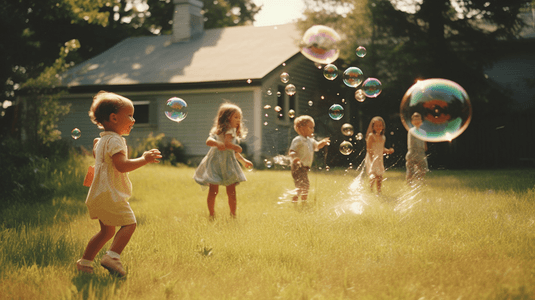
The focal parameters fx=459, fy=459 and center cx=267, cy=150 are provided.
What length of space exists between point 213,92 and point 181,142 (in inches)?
94.9

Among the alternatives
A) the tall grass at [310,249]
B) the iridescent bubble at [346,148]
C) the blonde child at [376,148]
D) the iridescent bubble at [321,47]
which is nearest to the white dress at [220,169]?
the tall grass at [310,249]

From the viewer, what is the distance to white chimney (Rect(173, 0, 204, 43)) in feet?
75.4

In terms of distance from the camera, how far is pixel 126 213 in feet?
11.5

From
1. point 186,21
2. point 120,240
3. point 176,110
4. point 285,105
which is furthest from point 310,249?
point 186,21

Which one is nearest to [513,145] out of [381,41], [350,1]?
[381,41]

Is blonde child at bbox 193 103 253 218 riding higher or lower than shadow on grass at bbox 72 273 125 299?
higher

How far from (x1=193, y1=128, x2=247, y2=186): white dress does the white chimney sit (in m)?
18.3

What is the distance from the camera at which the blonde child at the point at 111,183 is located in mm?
3430

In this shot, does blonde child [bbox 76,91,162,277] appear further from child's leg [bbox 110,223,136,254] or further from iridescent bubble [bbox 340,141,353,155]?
iridescent bubble [bbox 340,141,353,155]

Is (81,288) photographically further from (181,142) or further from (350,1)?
(350,1)

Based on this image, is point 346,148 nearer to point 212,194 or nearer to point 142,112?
point 212,194

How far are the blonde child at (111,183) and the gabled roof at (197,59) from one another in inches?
495

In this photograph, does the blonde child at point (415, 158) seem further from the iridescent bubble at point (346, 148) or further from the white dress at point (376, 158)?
the iridescent bubble at point (346, 148)

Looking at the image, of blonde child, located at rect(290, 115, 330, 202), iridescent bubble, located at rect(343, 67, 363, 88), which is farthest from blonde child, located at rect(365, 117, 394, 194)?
iridescent bubble, located at rect(343, 67, 363, 88)
